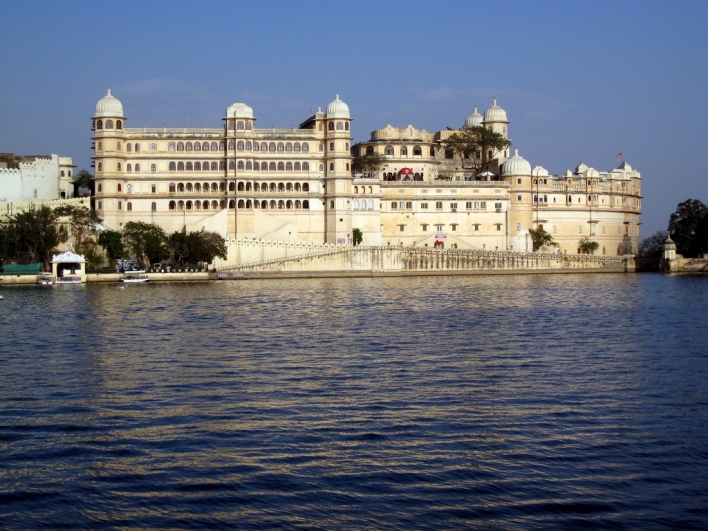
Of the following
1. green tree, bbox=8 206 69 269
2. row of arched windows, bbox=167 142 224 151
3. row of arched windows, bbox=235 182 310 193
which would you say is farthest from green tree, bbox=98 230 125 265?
row of arched windows, bbox=235 182 310 193

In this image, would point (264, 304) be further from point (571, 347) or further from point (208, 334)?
point (571, 347)

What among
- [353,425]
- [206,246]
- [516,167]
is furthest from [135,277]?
[353,425]

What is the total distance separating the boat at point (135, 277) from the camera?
2675 inches

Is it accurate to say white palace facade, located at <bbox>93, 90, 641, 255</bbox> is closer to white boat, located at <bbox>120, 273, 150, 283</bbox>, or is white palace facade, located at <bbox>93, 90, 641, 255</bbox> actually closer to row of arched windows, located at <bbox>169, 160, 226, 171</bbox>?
row of arched windows, located at <bbox>169, 160, 226, 171</bbox>

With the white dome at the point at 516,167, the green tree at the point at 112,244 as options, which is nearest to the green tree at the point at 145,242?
the green tree at the point at 112,244

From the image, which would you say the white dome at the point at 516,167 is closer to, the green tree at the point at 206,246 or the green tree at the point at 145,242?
the green tree at the point at 206,246

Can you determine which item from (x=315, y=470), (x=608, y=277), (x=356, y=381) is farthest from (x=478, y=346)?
(x=608, y=277)

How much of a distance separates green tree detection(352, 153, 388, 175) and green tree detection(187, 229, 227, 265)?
25095 millimetres

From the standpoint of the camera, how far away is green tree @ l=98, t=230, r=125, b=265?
7225cm

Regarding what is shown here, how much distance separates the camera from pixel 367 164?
9325 cm

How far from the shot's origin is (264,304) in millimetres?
49844

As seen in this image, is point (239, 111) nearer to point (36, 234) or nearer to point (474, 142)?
point (36, 234)

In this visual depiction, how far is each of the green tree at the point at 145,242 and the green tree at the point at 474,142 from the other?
3707 cm

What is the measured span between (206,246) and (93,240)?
32.6 ft
